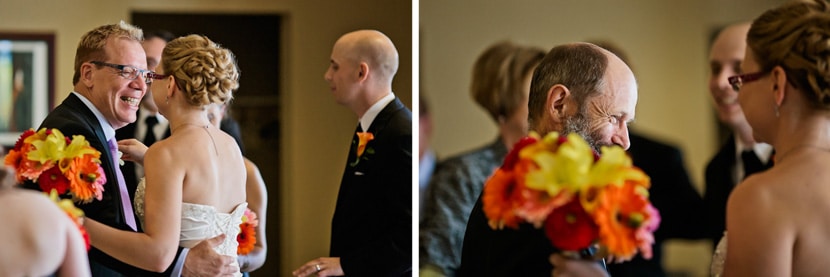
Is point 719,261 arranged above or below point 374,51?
below

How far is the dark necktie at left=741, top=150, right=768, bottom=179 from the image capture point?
4.40 metres

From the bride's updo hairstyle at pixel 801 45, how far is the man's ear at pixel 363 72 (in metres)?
1.56

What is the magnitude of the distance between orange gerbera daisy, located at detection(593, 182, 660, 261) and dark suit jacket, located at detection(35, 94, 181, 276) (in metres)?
1.39

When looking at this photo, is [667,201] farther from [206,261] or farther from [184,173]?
[184,173]

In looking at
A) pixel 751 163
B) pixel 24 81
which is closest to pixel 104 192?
pixel 24 81

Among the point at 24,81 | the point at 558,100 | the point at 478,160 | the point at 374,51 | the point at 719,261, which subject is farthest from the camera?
the point at 478,160

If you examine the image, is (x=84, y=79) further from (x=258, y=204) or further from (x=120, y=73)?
(x=258, y=204)

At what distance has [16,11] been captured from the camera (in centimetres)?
323

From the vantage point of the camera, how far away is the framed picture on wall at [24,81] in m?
3.13

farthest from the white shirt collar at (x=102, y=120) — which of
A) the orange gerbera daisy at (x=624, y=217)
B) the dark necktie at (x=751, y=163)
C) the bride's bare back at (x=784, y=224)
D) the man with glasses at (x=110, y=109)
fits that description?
the dark necktie at (x=751, y=163)

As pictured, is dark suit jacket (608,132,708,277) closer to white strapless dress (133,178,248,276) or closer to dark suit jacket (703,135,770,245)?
dark suit jacket (703,135,770,245)

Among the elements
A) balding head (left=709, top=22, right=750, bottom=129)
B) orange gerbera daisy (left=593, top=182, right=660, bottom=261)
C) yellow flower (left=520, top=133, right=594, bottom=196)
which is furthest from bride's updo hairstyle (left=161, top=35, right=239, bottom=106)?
balding head (left=709, top=22, right=750, bottom=129)

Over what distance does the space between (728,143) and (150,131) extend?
2854 mm

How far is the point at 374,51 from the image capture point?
3.72 metres
